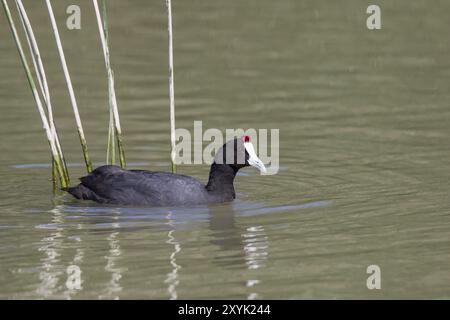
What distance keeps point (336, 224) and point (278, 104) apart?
4447 mm

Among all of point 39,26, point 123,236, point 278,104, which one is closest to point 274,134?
point 278,104

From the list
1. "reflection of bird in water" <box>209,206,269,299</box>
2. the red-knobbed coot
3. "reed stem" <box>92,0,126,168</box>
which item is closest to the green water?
"reflection of bird in water" <box>209,206,269,299</box>

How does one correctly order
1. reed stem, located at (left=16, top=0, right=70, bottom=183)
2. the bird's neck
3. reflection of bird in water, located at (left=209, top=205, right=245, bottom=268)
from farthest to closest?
1. the bird's neck
2. reed stem, located at (left=16, top=0, right=70, bottom=183)
3. reflection of bird in water, located at (left=209, top=205, right=245, bottom=268)

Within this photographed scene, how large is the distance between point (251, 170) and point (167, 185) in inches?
69.2

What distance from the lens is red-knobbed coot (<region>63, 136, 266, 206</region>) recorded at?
379 inches

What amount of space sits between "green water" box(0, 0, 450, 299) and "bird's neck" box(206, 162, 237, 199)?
15 cm

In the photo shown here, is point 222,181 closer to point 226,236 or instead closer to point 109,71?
point 226,236

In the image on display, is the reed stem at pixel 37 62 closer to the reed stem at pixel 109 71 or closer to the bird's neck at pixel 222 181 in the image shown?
the reed stem at pixel 109 71

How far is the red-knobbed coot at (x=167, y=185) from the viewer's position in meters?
9.63

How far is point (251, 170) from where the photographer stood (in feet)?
36.8

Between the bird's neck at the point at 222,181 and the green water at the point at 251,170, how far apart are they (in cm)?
15
